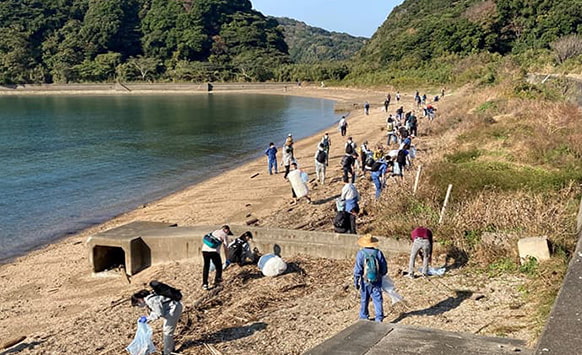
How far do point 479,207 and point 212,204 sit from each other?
33.7ft

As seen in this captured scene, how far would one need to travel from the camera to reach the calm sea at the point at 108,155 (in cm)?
1952

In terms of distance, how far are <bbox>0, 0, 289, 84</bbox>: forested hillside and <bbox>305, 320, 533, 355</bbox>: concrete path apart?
100 meters

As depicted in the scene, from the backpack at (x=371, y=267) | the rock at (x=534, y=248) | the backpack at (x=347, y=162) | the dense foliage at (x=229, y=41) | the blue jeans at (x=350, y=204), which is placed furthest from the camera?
the dense foliage at (x=229, y=41)

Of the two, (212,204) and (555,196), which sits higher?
(555,196)

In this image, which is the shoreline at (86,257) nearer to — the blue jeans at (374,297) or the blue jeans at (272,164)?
the blue jeans at (272,164)

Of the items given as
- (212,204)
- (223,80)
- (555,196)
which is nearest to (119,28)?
(223,80)

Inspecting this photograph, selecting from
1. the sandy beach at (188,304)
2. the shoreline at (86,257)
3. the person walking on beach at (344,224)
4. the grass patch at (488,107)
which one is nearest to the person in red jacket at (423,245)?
the sandy beach at (188,304)

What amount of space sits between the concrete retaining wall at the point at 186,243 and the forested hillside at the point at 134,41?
94159 millimetres

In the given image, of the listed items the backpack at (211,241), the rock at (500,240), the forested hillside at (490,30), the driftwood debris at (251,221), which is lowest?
the driftwood debris at (251,221)

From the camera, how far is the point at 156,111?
64.5 metres

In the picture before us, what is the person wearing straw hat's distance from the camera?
7621 mm

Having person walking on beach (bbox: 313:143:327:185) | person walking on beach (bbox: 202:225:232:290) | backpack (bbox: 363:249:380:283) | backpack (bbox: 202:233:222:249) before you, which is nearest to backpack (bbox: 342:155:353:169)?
person walking on beach (bbox: 313:143:327:185)

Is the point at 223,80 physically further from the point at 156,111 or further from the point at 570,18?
the point at 570,18

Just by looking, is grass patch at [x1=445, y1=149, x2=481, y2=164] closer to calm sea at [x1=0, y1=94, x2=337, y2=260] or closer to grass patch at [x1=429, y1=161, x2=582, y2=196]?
grass patch at [x1=429, y1=161, x2=582, y2=196]
